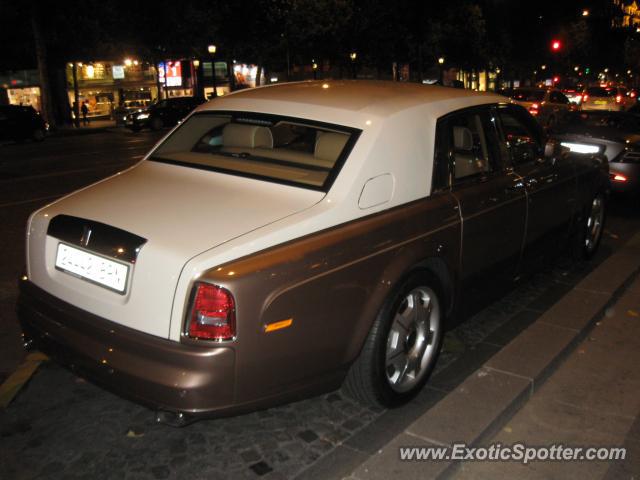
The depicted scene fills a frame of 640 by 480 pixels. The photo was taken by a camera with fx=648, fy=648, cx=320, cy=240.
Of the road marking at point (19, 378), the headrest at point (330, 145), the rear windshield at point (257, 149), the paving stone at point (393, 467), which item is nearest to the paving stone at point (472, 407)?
the paving stone at point (393, 467)

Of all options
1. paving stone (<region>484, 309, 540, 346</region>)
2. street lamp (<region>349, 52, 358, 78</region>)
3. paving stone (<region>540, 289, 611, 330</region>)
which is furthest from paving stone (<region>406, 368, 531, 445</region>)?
street lamp (<region>349, 52, 358, 78</region>)

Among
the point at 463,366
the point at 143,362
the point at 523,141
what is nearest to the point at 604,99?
the point at 523,141

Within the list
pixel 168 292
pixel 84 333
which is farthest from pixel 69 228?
pixel 168 292

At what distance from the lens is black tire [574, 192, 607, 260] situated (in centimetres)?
595

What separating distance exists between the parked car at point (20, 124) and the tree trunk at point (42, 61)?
5002 mm

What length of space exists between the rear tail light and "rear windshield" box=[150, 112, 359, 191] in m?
0.88

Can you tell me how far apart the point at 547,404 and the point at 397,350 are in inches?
37.1

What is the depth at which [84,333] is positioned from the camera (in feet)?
9.65

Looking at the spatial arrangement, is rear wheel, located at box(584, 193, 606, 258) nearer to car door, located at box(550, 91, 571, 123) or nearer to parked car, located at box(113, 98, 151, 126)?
car door, located at box(550, 91, 571, 123)

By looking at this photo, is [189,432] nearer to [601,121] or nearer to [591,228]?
[591,228]

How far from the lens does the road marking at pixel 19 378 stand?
363 cm

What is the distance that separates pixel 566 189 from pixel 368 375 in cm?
281

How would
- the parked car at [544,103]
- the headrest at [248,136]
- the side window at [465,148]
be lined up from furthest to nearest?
the parked car at [544,103], the headrest at [248,136], the side window at [465,148]

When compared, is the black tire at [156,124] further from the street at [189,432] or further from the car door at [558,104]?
the street at [189,432]
